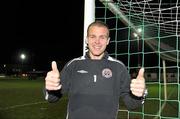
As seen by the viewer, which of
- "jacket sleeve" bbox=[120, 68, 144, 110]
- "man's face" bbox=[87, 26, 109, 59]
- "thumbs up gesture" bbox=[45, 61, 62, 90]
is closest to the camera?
"thumbs up gesture" bbox=[45, 61, 62, 90]

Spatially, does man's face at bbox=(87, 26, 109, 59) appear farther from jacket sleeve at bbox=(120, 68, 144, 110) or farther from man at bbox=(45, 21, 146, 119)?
jacket sleeve at bbox=(120, 68, 144, 110)

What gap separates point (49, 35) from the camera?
71000 mm

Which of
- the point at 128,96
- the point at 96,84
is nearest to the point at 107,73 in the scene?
the point at 96,84

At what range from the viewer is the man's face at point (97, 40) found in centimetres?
296

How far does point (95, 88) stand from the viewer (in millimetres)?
2957

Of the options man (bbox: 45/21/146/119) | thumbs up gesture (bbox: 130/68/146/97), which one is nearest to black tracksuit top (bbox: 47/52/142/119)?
man (bbox: 45/21/146/119)

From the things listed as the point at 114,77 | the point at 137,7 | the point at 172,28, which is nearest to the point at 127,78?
the point at 114,77

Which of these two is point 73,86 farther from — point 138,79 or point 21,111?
point 21,111

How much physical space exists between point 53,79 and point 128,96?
607mm

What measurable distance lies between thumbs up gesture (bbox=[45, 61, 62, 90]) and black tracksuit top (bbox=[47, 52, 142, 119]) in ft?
0.57

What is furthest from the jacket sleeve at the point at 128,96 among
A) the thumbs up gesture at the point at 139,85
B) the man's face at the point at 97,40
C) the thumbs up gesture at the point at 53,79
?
the thumbs up gesture at the point at 53,79

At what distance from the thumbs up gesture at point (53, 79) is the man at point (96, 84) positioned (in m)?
0.15

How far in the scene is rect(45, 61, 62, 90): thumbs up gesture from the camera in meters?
2.63

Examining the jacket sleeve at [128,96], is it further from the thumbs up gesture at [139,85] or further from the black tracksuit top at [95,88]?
the thumbs up gesture at [139,85]
